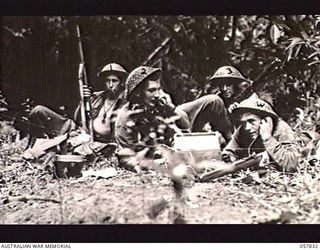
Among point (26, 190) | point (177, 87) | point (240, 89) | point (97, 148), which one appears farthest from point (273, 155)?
point (26, 190)

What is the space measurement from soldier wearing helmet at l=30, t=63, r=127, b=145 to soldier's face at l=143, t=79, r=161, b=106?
0.07m

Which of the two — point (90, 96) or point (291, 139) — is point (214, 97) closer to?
point (291, 139)

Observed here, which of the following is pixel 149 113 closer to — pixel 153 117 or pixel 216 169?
pixel 153 117

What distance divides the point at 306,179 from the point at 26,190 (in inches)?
30.4

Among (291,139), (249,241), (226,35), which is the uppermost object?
(226,35)

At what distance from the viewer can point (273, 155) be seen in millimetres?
1468

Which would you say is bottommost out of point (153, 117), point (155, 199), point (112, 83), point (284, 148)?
Result: point (155, 199)

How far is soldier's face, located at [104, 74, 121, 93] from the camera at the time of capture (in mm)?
1479

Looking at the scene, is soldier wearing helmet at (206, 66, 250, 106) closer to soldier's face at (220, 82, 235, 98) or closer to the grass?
soldier's face at (220, 82, 235, 98)

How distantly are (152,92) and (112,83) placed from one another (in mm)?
114

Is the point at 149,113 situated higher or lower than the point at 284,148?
higher

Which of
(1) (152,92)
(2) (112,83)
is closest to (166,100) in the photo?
(1) (152,92)

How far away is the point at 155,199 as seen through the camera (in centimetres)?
145

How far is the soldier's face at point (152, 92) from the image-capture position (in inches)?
58.2
